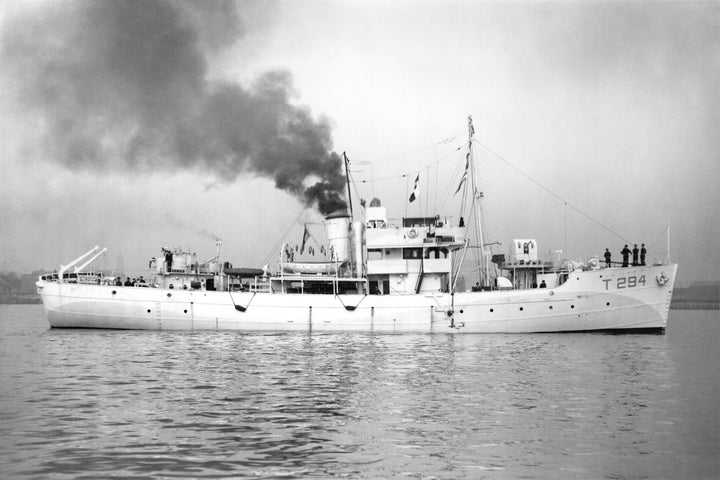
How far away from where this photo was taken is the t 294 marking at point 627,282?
36.8 meters

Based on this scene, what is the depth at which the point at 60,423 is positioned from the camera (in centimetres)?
1367

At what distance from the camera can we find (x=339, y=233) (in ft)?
141

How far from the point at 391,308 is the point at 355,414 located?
2343 centimetres

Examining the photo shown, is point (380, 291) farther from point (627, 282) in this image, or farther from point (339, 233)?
point (627, 282)

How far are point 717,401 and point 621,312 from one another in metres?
20.2

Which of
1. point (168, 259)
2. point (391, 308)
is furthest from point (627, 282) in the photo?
point (168, 259)

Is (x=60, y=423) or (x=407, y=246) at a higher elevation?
(x=407, y=246)

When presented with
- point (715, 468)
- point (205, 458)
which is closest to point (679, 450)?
point (715, 468)

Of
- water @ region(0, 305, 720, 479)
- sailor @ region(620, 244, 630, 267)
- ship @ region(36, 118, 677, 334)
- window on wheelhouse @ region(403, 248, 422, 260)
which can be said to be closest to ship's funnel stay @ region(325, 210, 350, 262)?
ship @ region(36, 118, 677, 334)

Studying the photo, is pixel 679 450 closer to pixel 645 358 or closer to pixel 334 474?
pixel 334 474

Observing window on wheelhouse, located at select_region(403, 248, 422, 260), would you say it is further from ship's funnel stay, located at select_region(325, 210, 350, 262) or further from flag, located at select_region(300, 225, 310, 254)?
flag, located at select_region(300, 225, 310, 254)

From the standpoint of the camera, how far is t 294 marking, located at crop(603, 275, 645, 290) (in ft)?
121

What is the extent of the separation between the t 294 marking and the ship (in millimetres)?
58

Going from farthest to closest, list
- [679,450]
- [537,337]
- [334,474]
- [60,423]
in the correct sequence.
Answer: [537,337] → [60,423] → [679,450] → [334,474]
